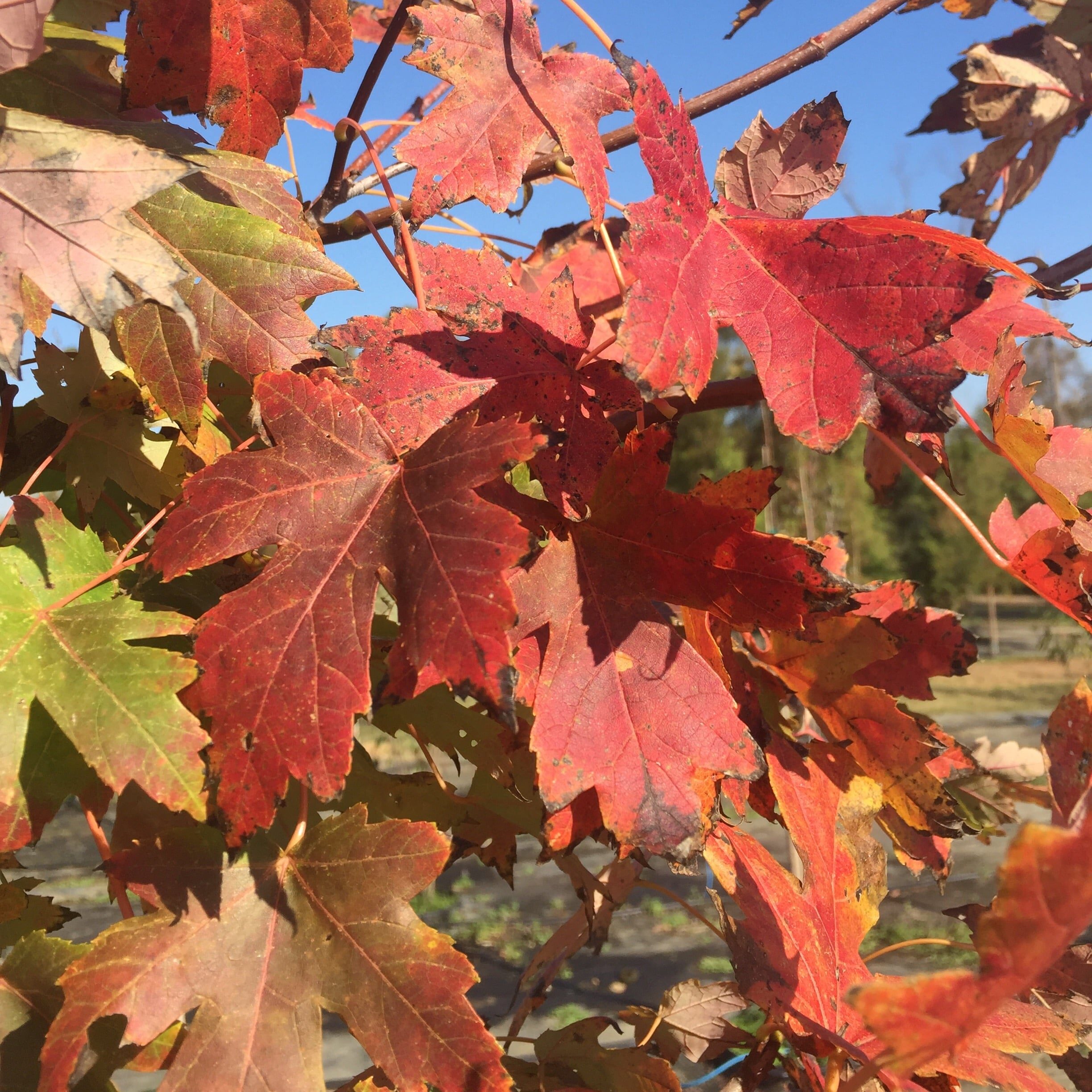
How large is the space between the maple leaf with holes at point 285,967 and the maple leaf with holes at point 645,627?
10 cm

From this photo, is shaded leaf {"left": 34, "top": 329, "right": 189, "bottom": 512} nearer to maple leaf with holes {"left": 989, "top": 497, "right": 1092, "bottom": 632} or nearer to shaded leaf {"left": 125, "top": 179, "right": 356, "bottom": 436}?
shaded leaf {"left": 125, "top": 179, "right": 356, "bottom": 436}

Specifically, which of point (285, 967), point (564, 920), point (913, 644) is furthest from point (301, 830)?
point (564, 920)

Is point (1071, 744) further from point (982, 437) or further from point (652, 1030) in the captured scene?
point (652, 1030)

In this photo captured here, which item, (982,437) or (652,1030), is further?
(652,1030)

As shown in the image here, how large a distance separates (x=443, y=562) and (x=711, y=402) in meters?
0.24

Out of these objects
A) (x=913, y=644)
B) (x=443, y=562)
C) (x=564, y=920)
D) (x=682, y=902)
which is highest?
(x=443, y=562)

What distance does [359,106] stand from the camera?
1.78ft

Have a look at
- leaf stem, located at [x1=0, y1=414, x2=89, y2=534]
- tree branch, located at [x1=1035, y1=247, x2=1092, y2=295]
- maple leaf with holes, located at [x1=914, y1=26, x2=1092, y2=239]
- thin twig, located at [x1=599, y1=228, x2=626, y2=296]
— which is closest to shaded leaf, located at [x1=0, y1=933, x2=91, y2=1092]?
Answer: leaf stem, located at [x1=0, y1=414, x2=89, y2=534]

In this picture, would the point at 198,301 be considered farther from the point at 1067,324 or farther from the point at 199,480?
the point at 1067,324

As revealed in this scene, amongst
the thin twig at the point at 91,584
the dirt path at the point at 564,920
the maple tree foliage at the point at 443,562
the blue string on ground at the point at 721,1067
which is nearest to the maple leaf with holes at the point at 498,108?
the maple tree foliage at the point at 443,562

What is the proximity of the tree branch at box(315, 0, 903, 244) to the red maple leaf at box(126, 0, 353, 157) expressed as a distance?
0.24ft

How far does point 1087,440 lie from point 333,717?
0.45 meters

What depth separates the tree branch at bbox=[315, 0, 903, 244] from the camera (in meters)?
0.57

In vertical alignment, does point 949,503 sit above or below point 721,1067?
above
